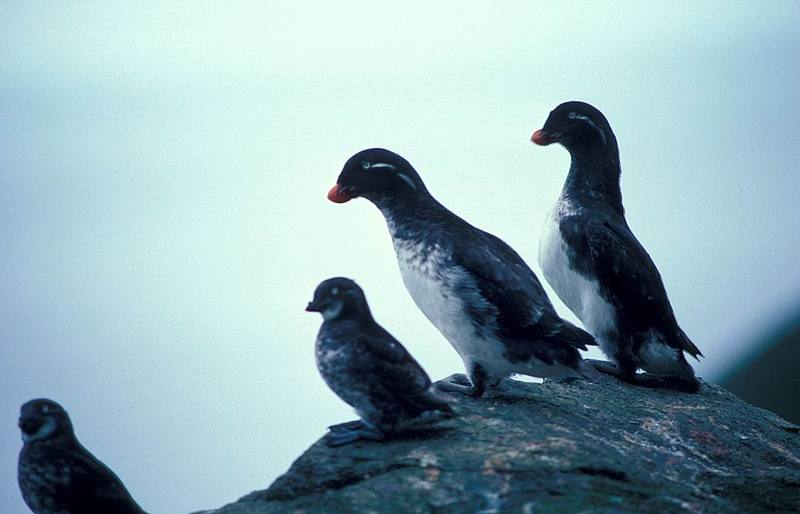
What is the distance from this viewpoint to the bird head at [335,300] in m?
4.02

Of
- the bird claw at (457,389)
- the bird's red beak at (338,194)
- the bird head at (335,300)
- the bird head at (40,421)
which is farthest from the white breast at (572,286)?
the bird head at (40,421)

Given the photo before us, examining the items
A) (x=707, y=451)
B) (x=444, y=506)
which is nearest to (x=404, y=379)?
(x=444, y=506)

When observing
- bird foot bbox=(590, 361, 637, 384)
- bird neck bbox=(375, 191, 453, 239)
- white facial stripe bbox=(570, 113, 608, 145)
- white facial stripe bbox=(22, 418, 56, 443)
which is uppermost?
white facial stripe bbox=(570, 113, 608, 145)

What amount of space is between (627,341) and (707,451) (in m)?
1.00

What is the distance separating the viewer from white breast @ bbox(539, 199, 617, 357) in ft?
18.9

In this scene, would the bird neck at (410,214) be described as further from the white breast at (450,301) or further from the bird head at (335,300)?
the bird head at (335,300)

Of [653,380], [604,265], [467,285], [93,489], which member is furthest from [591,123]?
[93,489]

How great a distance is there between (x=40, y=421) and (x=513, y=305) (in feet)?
7.15

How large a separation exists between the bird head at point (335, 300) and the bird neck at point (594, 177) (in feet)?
7.73

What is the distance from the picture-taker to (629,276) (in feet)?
18.7

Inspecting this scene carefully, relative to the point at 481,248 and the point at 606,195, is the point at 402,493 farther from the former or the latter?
the point at 606,195

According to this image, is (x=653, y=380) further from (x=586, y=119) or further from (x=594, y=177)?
(x=586, y=119)

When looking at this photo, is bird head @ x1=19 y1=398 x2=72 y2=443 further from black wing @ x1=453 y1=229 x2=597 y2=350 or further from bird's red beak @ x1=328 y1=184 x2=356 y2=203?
black wing @ x1=453 y1=229 x2=597 y2=350

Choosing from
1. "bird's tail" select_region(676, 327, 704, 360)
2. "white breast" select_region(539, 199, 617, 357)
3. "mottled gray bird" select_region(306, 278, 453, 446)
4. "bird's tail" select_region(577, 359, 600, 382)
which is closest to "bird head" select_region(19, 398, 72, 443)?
"mottled gray bird" select_region(306, 278, 453, 446)
